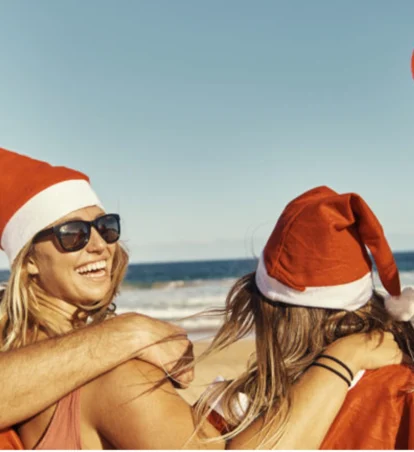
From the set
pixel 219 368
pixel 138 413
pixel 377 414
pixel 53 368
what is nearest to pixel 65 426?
pixel 53 368

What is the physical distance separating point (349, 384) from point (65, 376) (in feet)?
3.55

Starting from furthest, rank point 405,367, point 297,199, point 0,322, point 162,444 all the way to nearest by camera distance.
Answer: point 0,322
point 297,199
point 405,367
point 162,444

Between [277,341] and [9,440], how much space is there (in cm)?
116

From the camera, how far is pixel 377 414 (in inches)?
97.7

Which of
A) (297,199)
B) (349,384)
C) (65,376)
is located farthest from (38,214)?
(349,384)

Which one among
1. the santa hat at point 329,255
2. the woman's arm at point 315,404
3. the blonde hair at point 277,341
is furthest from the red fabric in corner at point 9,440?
the santa hat at point 329,255

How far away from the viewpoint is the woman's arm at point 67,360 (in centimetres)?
245

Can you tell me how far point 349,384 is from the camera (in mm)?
2486

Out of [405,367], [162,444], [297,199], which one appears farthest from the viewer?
[297,199]

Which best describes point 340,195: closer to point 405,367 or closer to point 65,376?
point 405,367

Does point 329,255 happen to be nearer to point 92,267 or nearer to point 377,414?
point 377,414

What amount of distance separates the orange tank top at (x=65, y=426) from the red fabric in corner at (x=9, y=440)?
0.14 m

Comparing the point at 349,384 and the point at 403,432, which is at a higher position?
the point at 349,384

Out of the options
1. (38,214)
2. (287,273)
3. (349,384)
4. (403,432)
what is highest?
(38,214)
